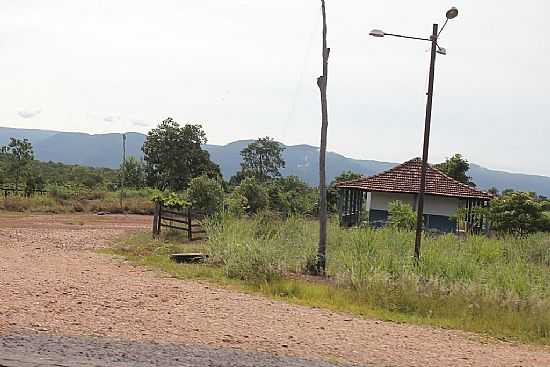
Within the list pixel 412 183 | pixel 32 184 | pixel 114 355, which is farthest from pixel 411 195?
pixel 32 184

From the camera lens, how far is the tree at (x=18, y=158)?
40656mm

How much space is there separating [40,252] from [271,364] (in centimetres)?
1137

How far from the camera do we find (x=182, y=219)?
20.7 meters

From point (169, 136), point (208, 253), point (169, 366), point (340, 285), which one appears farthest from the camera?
point (169, 136)

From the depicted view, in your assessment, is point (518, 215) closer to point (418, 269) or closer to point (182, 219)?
point (182, 219)

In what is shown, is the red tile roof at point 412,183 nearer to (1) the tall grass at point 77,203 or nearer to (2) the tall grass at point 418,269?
(2) the tall grass at point 418,269

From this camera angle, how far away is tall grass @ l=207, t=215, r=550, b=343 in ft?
31.9

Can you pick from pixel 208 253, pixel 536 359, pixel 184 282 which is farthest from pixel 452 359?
pixel 208 253

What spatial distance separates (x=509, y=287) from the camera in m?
10.5

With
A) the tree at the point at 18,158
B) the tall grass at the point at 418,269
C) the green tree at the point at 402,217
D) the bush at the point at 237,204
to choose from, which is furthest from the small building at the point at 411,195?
the tree at the point at 18,158

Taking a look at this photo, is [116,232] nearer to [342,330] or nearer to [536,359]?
[342,330]

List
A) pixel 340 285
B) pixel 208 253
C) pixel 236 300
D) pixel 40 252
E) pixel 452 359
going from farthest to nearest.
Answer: pixel 40 252 → pixel 208 253 → pixel 340 285 → pixel 236 300 → pixel 452 359

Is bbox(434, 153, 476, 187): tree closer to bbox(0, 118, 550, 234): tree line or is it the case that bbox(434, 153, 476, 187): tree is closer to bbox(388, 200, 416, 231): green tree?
bbox(0, 118, 550, 234): tree line

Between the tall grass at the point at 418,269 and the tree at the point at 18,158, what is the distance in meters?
27.9
